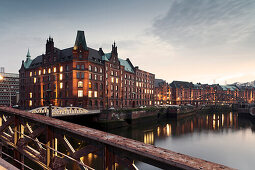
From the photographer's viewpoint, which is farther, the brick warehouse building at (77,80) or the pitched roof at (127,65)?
the pitched roof at (127,65)

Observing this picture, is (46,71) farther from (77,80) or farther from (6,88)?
(6,88)

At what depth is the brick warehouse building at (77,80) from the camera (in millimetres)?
49188

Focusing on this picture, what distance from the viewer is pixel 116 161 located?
335 centimetres

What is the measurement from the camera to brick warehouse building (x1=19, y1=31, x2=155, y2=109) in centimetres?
4919

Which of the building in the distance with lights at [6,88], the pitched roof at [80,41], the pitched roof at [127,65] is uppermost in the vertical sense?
the pitched roof at [80,41]

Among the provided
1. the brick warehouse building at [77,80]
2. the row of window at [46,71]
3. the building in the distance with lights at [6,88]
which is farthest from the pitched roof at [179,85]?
the building in the distance with lights at [6,88]

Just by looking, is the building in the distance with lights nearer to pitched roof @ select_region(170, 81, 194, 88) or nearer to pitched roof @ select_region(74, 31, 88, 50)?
pitched roof @ select_region(74, 31, 88, 50)

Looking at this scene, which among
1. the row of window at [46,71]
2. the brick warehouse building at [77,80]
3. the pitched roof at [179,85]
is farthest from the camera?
the pitched roof at [179,85]

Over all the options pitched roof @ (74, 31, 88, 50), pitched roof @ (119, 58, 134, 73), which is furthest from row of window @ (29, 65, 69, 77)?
pitched roof @ (119, 58, 134, 73)

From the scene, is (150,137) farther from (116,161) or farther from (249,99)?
(249,99)

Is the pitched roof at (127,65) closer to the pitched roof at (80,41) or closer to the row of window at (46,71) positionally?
the pitched roof at (80,41)

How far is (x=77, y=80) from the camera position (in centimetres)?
4894

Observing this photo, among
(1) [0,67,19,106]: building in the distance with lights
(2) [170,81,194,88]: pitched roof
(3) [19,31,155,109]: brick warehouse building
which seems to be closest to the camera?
(3) [19,31,155,109]: brick warehouse building

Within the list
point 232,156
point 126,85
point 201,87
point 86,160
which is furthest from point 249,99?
point 86,160
